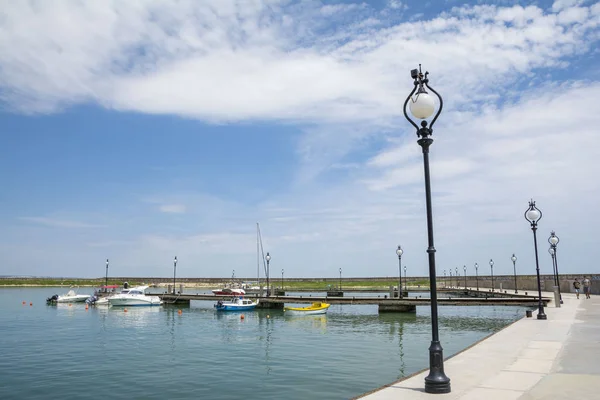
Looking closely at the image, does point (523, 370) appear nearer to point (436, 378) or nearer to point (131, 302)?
point (436, 378)

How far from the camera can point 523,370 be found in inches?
502

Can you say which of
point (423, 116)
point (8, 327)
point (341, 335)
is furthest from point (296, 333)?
point (423, 116)

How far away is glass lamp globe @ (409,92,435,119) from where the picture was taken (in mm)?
11609

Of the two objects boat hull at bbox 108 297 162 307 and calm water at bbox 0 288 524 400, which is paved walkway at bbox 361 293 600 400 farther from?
boat hull at bbox 108 297 162 307

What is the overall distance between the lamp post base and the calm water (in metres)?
6.80

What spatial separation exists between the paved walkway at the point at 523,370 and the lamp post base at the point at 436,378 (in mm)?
177

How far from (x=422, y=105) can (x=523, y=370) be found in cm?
778

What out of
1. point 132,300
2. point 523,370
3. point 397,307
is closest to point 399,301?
point 397,307

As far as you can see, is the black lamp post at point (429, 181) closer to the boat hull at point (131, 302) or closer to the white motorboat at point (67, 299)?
the boat hull at point (131, 302)

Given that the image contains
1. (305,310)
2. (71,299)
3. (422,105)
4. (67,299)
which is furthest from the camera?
(71,299)

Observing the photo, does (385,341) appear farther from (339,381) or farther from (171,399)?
(171,399)

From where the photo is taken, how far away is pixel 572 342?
1767 cm

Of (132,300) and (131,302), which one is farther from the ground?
(132,300)

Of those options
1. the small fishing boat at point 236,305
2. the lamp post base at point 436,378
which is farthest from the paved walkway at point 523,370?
the small fishing boat at point 236,305
